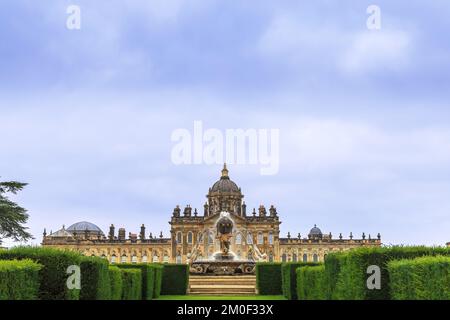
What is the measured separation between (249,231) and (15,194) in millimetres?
54830

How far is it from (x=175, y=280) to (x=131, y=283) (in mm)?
8193

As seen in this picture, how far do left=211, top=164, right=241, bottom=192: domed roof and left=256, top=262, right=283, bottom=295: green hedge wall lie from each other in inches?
2284

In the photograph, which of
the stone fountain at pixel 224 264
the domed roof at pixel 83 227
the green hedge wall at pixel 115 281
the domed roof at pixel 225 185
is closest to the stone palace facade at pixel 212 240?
the domed roof at pixel 225 185

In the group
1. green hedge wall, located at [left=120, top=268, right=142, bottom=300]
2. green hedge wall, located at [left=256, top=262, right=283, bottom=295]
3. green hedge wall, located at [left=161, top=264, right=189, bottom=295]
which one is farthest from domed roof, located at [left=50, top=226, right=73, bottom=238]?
green hedge wall, located at [left=120, top=268, right=142, bottom=300]

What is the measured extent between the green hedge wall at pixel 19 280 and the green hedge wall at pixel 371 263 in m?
6.82

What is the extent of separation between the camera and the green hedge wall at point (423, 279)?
1077 centimetres

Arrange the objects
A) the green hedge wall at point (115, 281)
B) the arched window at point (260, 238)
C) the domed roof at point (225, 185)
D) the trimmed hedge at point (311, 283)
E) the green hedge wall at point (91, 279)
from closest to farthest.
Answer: the green hedge wall at point (91, 279) → the green hedge wall at point (115, 281) → the trimmed hedge at point (311, 283) → the arched window at point (260, 238) → the domed roof at point (225, 185)

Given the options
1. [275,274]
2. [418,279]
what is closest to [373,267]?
[418,279]

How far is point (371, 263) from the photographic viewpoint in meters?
13.9

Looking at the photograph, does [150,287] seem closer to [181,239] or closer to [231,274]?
[231,274]

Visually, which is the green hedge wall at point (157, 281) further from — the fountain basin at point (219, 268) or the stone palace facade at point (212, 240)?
the stone palace facade at point (212, 240)

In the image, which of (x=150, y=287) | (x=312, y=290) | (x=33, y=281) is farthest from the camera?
(x=150, y=287)
